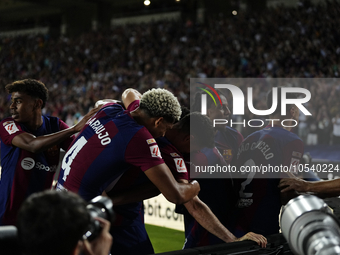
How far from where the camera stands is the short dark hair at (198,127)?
2.55 meters

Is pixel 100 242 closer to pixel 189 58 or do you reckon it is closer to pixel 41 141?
→ pixel 41 141

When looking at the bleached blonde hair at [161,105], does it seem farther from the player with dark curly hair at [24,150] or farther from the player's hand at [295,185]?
the player's hand at [295,185]

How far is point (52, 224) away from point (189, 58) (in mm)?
15979

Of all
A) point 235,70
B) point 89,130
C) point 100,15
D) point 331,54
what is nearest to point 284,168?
point 89,130

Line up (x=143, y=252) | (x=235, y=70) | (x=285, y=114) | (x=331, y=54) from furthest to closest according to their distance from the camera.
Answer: (x=235, y=70)
(x=331, y=54)
(x=285, y=114)
(x=143, y=252)

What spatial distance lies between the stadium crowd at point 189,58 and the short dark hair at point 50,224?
8.90 meters

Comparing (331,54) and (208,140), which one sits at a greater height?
(331,54)

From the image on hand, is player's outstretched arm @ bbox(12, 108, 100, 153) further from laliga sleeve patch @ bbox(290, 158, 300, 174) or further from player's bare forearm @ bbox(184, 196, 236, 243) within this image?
laliga sleeve patch @ bbox(290, 158, 300, 174)

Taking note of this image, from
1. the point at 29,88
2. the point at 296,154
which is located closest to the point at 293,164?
the point at 296,154

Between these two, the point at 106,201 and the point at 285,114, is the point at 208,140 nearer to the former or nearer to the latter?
the point at 285,114

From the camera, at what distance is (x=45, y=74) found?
2173cm

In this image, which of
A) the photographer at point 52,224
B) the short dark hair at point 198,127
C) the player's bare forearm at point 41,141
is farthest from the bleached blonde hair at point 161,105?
the photographer at point 52,224

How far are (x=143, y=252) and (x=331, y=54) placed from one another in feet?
37.8

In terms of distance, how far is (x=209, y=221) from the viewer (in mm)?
2334
